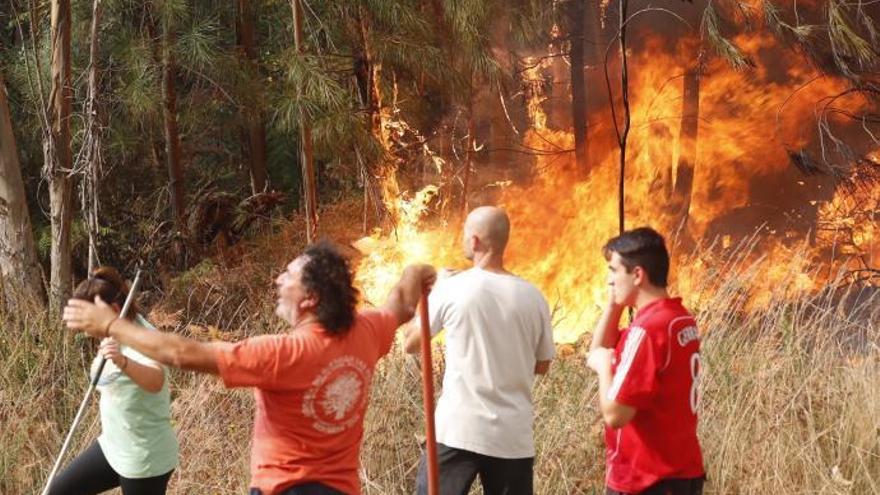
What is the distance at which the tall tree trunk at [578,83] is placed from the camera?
1193 cm

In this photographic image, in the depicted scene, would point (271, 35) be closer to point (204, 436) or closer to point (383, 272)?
point (383, 272)

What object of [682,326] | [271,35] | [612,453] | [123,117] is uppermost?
[271,35]

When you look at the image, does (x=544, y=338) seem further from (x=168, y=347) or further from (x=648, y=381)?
(x=168, y=347)

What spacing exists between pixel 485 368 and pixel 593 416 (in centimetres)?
177

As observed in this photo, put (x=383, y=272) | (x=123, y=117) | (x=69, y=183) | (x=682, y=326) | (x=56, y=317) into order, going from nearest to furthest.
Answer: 1. (x=682, y=326)
2. (x=56, y=317)
3. (x=69, y=183)
4. (x=383, y=272)
5. (x=123, y=117)

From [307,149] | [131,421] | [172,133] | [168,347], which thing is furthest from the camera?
[172,133]

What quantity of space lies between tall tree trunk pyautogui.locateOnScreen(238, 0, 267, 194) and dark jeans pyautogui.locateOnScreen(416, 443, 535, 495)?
8.96m

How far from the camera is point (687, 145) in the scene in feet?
37.6

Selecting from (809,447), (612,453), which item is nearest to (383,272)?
(809,447)

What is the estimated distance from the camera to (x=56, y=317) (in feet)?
29.1

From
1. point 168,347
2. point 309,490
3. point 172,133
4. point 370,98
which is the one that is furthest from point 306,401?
point 172,133

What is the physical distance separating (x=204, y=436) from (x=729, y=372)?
2.94 metres

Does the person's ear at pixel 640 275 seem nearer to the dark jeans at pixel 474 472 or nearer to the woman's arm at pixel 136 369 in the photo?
the dark jeans at pixel 474 472

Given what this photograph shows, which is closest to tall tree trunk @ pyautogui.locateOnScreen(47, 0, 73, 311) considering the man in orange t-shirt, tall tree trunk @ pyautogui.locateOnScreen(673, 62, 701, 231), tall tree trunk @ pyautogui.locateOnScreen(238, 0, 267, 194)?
tall tree trunk @ pyautogui.locateOnScreen(238, 0, 267, 194)
